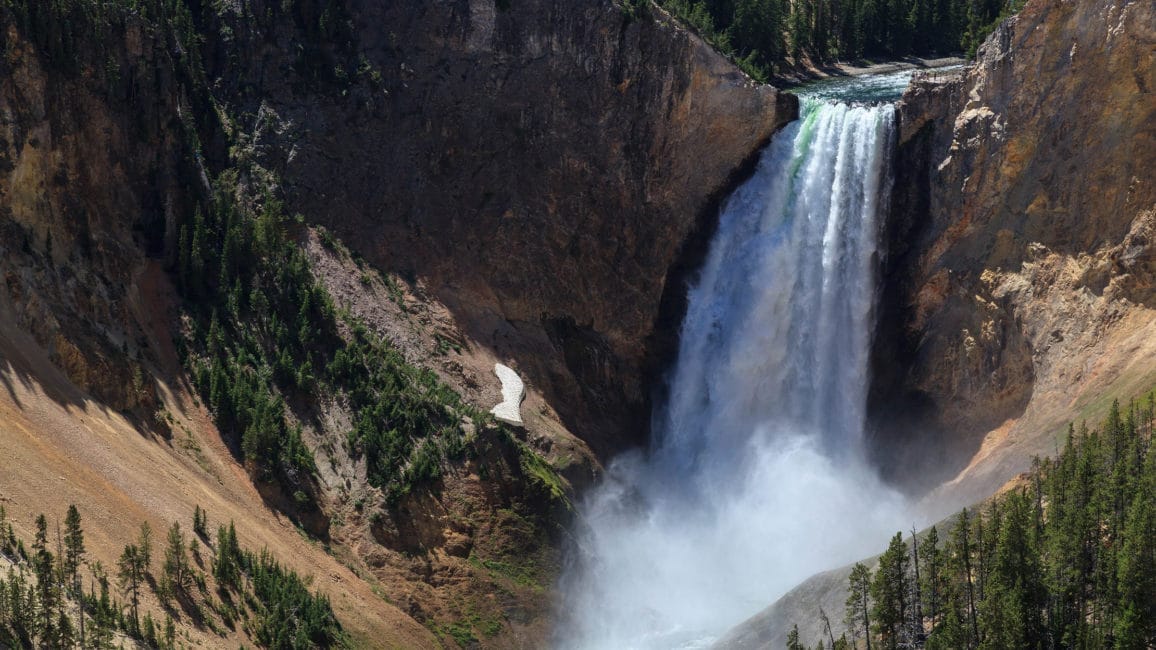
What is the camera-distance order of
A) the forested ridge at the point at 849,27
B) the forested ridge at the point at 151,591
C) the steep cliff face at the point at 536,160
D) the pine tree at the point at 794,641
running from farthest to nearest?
the forested ridge at the point at 849,27, the steep cliff face at the point at 536,160, the pine tree at the point at 794,641, the forested ridge at the point at 151,591

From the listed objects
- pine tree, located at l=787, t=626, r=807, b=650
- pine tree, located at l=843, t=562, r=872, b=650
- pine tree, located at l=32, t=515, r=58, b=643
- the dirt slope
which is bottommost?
pine tree, located at l=32, t=515, r=58, b=643

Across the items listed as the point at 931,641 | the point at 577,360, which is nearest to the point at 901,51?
the point at 577,360

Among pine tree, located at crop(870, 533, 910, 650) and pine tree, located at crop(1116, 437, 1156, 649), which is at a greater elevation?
pine tree, located at crop(1116, 437, 1156, 649)

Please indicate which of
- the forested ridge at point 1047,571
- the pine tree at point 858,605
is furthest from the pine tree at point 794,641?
the pine tree at point 858,605

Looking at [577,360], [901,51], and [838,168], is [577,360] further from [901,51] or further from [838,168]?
[901,51]

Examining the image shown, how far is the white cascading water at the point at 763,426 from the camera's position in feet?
199

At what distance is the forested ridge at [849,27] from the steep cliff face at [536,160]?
14829 millimetres

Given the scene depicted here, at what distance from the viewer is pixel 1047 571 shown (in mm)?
45219

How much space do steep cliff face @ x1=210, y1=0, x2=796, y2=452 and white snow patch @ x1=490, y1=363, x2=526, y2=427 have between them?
1.25m

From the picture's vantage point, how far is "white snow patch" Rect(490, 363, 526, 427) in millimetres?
62094

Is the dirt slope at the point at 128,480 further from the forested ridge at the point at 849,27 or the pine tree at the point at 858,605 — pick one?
the forested ridge at the point at 849,27

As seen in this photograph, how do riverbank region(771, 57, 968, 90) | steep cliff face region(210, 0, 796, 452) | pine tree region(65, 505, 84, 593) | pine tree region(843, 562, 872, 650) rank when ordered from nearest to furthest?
pine tree region(65, 505, 84, 593), pine tree region(843, 562, 872, 650), steep cliff face region(210, 0, 796, 452), riverbank region(771, 57, 968, 90)

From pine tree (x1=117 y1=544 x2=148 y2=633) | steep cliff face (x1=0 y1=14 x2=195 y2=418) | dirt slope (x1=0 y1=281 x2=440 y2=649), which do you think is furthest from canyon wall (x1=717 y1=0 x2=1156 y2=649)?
steep cliff face (x1=0 y1=14 x2=195 y2=418)

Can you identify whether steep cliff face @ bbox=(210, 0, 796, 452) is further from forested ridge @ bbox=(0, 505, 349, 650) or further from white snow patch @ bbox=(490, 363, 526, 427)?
forested ridge @ bbox=(0, 505, 349, 650)
